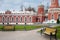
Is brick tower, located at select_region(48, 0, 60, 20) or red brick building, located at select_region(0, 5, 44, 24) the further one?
red brick building, located at select_region(0, 5, 44, 24)

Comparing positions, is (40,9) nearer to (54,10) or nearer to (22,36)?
(54,10)

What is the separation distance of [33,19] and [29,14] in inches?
84.7

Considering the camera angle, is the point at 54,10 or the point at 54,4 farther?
the point at 54,4

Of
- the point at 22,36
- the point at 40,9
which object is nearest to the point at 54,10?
the point at 40,9

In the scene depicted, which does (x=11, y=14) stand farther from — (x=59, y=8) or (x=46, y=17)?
(x=59, y=8)

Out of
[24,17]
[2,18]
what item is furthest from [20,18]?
[2,18]

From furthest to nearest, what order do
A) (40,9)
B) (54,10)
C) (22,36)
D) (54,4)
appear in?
(40,9), (54,4), (54,10), (22,36)

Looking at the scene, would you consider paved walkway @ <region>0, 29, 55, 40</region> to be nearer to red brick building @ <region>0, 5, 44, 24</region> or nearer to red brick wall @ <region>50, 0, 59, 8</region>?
red brick wall @ <region>50, 0, 59, 8</region>

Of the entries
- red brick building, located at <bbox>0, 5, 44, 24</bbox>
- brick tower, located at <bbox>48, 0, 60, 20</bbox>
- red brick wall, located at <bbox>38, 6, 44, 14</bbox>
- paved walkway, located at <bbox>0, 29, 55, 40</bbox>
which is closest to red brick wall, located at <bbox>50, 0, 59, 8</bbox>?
brick tower, located at <bbox>48, 0, 60, 20</bbox>

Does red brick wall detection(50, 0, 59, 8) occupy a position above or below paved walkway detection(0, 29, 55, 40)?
above


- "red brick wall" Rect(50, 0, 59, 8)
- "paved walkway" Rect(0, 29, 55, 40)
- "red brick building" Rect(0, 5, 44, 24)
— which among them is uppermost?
"red brick wall" Rect(50, 0, 59, 8)

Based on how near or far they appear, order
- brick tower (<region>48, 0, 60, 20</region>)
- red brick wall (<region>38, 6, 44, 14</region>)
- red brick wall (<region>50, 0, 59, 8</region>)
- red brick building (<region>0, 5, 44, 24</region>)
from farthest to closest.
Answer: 1. red brick wall (<region>38, 6, 44, 14</region>)
2. red brick building (<region>0, 5, 44, 24</region>)
3. red brick wall (<region>50, 0, 59, 8</region>)
4. brick tower (<region>48, 0, 60, 20</region>)

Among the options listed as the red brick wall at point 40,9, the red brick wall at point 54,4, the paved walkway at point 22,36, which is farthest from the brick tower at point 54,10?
the paved walkway at point 22,36

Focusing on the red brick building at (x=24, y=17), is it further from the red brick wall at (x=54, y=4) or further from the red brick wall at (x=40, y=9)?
the red brick wall at (x=54, y=4)
